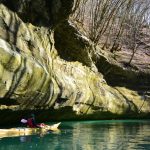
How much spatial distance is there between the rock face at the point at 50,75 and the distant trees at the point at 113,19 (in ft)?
20.2

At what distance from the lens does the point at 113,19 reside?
4775 centimetres

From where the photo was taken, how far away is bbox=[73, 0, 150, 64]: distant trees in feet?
145

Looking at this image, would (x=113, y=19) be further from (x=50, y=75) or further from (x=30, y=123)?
(x=30, y=123)

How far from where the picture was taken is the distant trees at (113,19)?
44.1 meters

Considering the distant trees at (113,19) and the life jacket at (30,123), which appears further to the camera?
the distant trees at (113,19)

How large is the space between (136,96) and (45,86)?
17.5m

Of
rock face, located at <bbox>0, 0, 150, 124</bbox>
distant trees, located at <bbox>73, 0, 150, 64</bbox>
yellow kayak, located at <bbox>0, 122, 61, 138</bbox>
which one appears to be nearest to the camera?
yellow kayak, located at <bbox>0, 122, 61, 138</bbox>

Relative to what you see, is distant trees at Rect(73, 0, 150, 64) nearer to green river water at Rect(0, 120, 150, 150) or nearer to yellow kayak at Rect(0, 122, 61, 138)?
yellow kayak at Rect(0, 122, 61, 138)

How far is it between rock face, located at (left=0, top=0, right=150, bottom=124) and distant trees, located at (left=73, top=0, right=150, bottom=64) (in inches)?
242

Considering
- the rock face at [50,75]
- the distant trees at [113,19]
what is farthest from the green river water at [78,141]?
the distant trees at [113,19]

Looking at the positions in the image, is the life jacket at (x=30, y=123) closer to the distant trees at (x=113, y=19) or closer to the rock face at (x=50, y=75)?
the rock face at (x=50, y=75)

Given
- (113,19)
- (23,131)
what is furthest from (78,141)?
(113,19)

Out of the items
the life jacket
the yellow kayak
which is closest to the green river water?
the yellow kayak

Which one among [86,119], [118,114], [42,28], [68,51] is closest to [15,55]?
[42,28]
